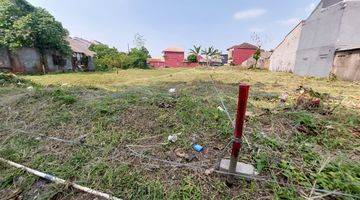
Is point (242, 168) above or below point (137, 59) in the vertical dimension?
below

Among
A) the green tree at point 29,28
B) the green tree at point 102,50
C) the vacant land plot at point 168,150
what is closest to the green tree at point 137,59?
the green tree at point 102,50

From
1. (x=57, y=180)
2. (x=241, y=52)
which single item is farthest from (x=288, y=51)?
(x=241, y=52)

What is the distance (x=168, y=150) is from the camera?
80.2 inches

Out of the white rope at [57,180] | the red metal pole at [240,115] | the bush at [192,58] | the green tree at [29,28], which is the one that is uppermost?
the green tree at [29,28]

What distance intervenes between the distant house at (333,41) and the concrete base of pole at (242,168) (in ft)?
34.9

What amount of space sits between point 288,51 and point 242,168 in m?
17.8

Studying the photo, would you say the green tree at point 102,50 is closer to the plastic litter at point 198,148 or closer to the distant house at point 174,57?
the distant house at point 174,57

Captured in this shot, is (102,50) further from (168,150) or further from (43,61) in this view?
(168,150)

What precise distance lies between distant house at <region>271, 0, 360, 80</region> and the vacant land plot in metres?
9.14

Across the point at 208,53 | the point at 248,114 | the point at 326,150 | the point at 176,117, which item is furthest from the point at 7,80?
the point at 208,53

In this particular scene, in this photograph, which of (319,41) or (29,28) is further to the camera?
(29,28)

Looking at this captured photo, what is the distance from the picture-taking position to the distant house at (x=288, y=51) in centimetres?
1494

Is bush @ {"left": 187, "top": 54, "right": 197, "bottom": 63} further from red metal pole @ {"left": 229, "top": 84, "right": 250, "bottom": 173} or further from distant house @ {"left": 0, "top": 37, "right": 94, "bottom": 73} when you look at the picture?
red metal pole @ {"left": 229, "top": 84, "right": 250, "bottom": 173}

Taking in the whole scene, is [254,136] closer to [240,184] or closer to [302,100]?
[240,184]
